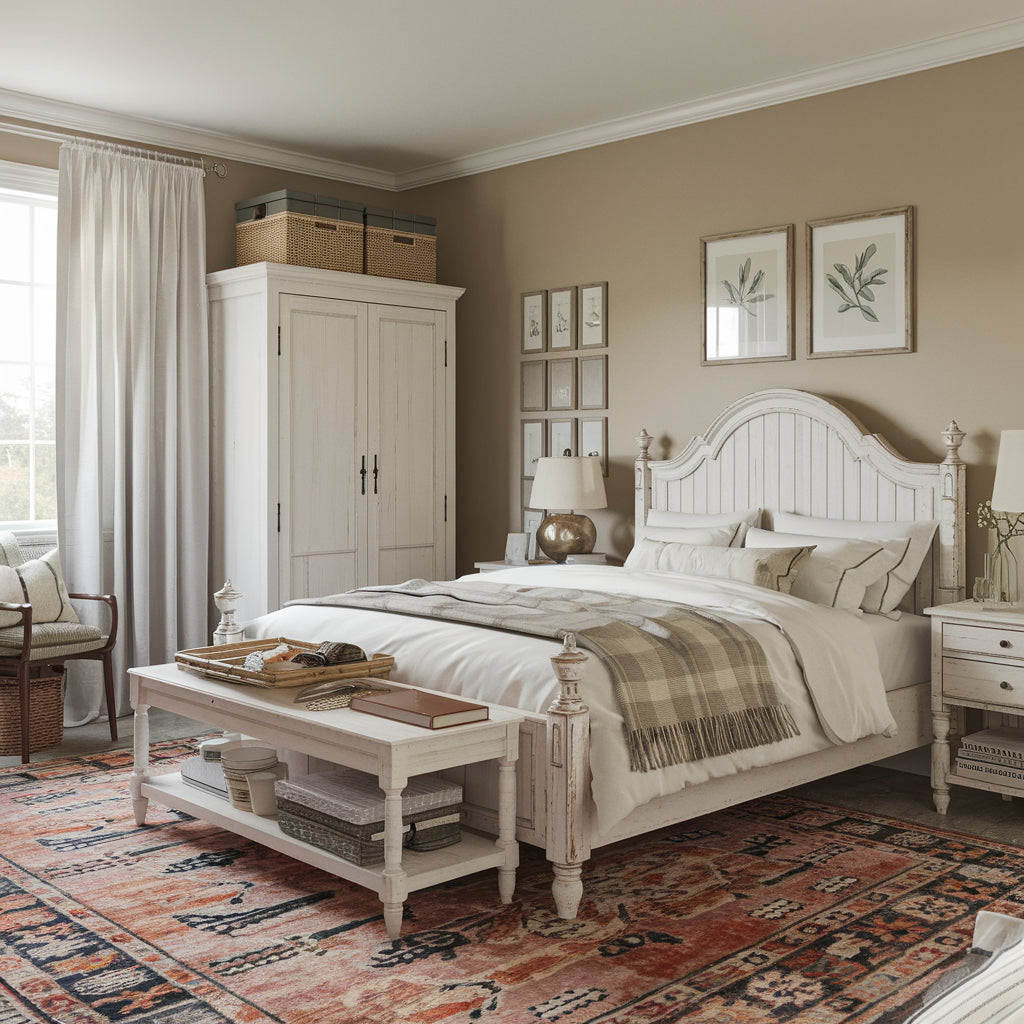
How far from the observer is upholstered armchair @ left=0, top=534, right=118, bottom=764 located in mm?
4450

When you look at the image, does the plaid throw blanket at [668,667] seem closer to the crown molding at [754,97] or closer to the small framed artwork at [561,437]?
the small framed artwork at [561,437]

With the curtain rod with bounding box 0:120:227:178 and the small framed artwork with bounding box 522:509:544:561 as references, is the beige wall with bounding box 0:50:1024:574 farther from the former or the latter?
the small framed artwork with bounding box 522:509:544:561

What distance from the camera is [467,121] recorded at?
5.34 metres

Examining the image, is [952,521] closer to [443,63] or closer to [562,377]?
[562,377]

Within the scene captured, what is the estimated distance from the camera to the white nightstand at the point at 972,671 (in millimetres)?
3695

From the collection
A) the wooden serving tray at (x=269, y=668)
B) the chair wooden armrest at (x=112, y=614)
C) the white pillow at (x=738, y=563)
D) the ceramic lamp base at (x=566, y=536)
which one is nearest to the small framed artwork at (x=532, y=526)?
the ceramic lamp base at (x=566, y=536)

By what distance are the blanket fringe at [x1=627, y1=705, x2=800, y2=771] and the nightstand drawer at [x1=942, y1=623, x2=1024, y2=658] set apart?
798 mm

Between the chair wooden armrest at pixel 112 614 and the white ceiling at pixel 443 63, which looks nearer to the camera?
the white ceiling at pixel 443 63

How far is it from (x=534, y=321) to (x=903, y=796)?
2.95m

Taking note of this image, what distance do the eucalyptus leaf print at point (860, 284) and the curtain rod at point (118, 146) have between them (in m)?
3.08

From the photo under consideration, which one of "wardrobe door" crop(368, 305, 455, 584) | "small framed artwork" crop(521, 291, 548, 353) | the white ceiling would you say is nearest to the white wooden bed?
"small framed artwork" crop(521, 291, 548, 353)

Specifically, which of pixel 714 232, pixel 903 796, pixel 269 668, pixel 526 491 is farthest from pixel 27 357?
pixel 903 796

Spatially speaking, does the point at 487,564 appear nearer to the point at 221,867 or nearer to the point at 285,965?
the point at 221,867

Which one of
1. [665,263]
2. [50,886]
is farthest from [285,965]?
[665,263]
